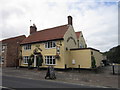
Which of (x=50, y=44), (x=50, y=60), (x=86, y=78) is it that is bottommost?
(x=86, y=78)

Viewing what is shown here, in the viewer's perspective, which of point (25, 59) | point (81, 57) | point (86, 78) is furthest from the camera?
point (25, 59)

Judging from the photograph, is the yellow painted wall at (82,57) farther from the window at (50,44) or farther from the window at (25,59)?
the window at (25,59)

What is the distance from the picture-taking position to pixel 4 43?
1241 inches

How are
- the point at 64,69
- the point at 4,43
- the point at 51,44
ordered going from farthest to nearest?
the point at 4,43 → the point at 51,44 → the point at 64,69

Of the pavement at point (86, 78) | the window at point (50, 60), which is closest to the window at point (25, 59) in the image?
the window at point (50, 60)

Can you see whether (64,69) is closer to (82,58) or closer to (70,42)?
(82,58)

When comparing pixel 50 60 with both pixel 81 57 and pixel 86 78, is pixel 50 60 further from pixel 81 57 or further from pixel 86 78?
pixel 86 78

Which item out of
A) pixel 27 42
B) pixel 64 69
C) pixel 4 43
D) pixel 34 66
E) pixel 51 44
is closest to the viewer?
pixel 64 69

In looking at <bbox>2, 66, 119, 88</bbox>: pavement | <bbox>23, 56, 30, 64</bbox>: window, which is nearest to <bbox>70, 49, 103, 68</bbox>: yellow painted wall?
<bbox>2, 66, 119, 88</bbox>: pavement

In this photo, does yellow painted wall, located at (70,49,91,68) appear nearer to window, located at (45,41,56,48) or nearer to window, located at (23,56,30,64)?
window, located at (45,41,56,48)

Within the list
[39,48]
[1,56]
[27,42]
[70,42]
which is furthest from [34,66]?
[1,56]

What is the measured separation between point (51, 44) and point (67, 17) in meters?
6.75

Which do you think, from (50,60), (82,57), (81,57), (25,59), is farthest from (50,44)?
(25,59)

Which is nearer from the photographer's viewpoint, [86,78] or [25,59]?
[86,78]
